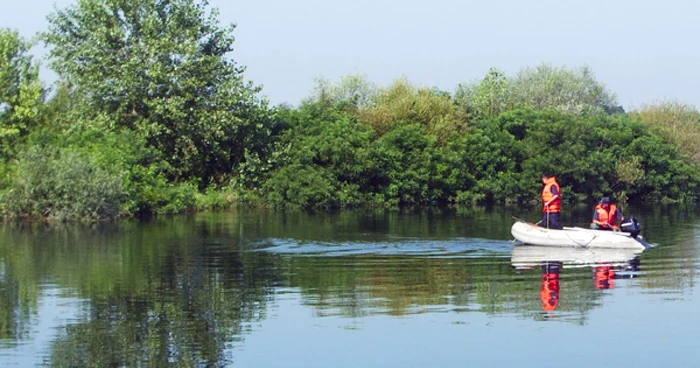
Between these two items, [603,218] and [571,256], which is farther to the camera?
[603,218]

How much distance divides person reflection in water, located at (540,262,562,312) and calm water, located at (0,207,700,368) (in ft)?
0.20

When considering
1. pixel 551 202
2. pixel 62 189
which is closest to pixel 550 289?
pixel 551 202

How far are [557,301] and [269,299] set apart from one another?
5.30 meters

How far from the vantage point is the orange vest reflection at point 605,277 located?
70.0 ft

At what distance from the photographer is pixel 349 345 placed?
1548cm

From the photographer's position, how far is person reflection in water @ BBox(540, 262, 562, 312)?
18.8 metres

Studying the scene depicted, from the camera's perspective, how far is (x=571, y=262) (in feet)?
83.7

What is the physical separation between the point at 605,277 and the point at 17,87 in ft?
115

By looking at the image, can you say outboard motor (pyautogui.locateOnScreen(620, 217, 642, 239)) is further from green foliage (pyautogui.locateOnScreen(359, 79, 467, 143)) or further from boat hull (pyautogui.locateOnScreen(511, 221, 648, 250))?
green foliage (pyautogui.locateOnScreen(359, 79, 467, 143))

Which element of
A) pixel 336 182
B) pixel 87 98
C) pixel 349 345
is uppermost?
pixel 87 98

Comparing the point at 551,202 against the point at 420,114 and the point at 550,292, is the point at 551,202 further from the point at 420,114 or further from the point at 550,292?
the point at 420,114

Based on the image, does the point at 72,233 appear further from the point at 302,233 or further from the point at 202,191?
the point at 202,191

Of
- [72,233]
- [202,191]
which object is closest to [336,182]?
[202,191]

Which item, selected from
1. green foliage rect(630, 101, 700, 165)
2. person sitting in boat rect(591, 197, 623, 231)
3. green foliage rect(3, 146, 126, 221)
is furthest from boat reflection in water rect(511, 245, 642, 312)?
green foliage rect(630, 101, 700, 165)
